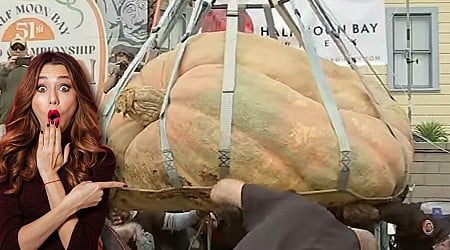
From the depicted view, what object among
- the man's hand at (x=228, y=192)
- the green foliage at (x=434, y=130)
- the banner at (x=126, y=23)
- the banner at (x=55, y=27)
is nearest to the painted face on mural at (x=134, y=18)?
the banner at (x=126, y=23)

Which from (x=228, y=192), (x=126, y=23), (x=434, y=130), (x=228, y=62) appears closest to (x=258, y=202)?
Answer: (x=228, y=192)

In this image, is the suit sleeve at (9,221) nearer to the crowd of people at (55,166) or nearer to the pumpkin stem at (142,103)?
the crowd of people at (55,166)

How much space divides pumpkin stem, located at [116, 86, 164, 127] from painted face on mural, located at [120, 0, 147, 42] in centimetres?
137

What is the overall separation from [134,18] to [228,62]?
156 centimetres

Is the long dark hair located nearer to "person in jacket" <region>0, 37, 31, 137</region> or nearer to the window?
"person in jacket" <region>0, 37, 31, 137</region>

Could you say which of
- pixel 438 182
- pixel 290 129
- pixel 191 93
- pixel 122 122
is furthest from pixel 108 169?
pixel 438 182

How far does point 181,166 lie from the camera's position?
3.76 ft

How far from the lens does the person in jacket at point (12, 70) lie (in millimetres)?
1798

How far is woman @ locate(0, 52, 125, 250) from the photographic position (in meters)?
1.22

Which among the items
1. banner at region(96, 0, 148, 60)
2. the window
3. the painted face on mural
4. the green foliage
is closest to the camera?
banner at region(96, 0, 148, 60)

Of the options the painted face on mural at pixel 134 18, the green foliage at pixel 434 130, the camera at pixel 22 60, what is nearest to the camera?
the camera at pixel 22 60

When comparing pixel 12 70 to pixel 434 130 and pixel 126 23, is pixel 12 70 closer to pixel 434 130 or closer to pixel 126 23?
pixel 126 23

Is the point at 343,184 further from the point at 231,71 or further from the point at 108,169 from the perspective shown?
the point at 108,169

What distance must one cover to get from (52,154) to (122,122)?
116 mm
